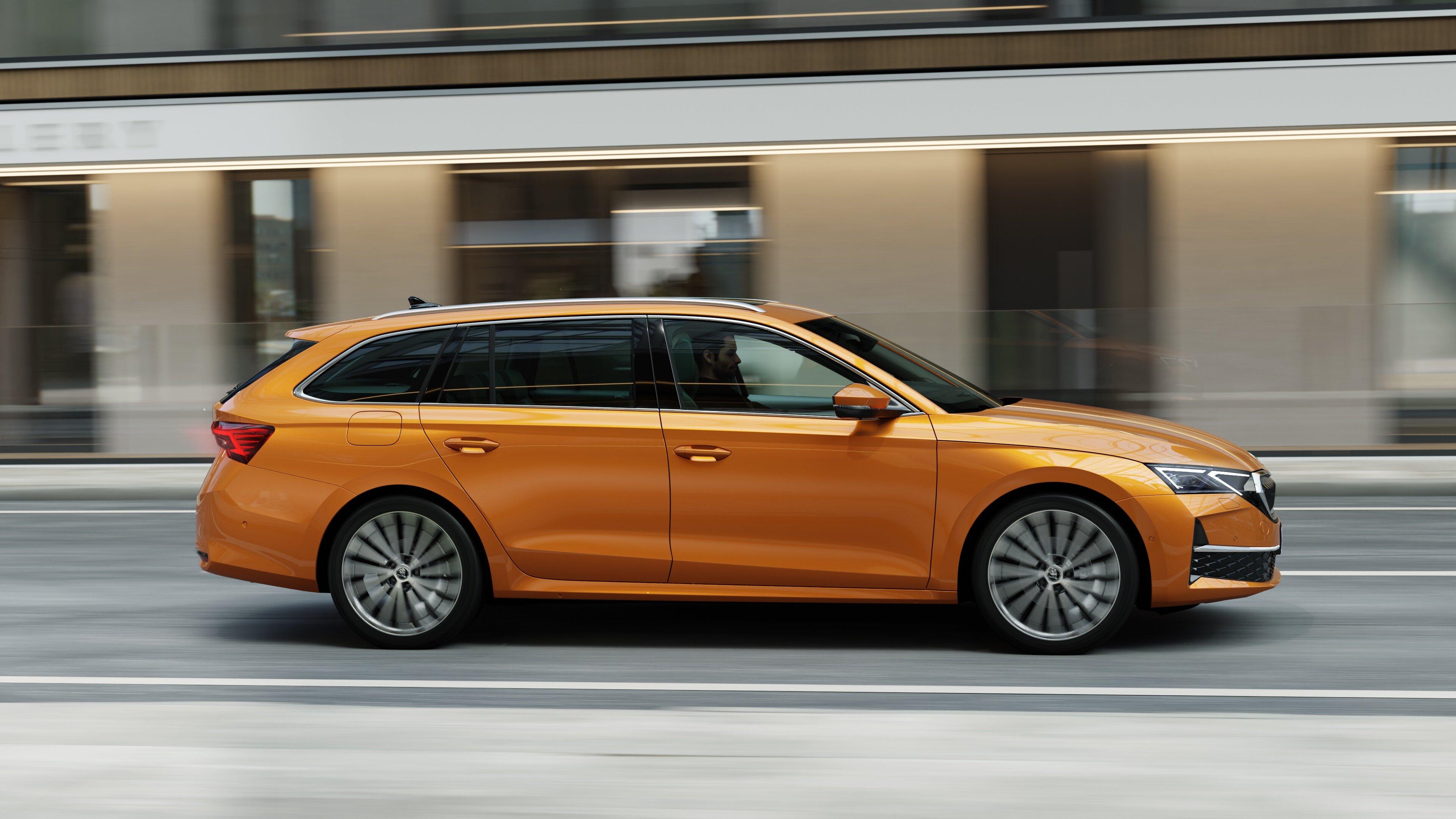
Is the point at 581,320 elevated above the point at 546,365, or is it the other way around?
the point at 581,320

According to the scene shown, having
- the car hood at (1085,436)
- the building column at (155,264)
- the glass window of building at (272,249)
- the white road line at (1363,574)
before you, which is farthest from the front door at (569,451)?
the glass window of building at (272,249)

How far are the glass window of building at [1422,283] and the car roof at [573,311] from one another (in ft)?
30.5

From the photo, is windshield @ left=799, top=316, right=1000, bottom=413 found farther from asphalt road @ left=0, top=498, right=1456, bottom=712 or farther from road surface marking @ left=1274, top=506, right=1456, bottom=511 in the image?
road surface marking @ left=1274, top=506, right=1456, bottom=511

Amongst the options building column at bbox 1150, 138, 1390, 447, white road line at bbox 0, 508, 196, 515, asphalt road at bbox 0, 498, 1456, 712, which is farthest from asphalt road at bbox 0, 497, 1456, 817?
building column at bbox 1150, 138, 1390, 447

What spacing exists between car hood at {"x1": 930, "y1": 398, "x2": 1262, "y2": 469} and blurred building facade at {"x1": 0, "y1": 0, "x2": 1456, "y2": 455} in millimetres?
8223

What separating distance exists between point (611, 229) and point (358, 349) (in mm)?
9591

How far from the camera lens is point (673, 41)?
16.0 metres

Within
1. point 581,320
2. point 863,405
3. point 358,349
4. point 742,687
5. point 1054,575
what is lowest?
point 742,687

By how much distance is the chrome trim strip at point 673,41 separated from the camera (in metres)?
15.0

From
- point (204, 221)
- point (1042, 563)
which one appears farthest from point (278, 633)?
point (204, 221)

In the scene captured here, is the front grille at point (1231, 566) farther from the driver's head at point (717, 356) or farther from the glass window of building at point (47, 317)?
the glass window of building at point (47, 317)

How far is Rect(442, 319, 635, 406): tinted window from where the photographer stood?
6895mm

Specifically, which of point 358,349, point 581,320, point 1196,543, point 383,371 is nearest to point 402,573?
point 383,371

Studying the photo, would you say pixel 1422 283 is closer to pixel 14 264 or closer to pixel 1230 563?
pixel 1230 563
